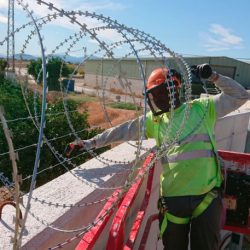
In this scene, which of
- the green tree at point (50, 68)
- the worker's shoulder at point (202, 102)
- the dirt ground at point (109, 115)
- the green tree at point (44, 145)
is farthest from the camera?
the dirt ground at point (109, 115)

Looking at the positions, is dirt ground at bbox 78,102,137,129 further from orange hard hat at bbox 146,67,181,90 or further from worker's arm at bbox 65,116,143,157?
orange hard hat at bbox 146,67,181,90

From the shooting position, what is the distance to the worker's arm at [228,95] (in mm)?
3166

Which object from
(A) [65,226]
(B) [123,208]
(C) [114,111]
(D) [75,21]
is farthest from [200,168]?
(C) [114,111]

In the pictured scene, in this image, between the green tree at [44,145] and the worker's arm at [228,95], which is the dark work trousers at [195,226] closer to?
the worker's arm at [228,95]

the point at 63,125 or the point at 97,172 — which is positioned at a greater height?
the point at 97,172

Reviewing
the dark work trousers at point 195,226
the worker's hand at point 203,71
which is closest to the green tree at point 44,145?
the worker's hand at point 203,71

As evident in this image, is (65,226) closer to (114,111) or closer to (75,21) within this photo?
(75,21)

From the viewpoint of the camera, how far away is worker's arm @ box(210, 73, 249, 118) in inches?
125

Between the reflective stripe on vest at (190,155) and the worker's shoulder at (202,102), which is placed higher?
the worker's shoulder at (202,102)

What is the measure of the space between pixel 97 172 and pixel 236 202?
139 cm

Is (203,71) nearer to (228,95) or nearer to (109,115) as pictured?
(228,95)

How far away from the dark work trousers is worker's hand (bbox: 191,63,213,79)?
3.08 feet

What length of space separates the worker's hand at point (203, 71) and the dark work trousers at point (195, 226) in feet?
3.08

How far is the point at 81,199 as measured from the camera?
Result: 101 inches
